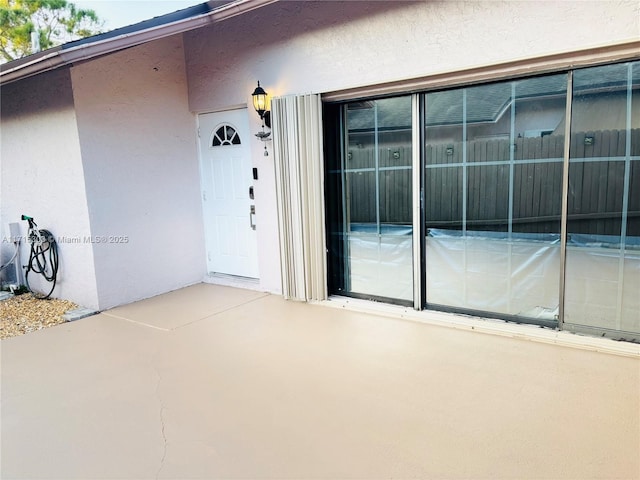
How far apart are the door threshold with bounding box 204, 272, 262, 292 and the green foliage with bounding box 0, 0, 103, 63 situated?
36.1ft

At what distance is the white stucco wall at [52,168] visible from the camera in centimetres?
461

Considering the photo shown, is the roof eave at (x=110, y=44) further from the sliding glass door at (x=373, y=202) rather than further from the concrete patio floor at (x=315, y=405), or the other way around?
the concrete patio floor at (x=315, y=405)

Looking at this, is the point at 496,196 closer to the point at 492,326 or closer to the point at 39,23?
the point at 492,326

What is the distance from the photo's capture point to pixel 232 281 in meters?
5.54

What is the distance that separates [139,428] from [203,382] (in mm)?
565

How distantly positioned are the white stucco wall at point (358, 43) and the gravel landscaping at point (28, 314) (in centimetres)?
225

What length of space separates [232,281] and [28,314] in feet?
7.35

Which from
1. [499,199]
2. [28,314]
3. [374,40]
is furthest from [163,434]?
[374,40]

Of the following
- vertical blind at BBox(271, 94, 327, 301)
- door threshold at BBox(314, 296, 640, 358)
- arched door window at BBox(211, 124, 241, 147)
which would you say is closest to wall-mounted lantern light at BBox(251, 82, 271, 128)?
vertical blind at BBox(271, 94, 327, 301)

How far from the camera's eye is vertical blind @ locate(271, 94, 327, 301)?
4434 mm

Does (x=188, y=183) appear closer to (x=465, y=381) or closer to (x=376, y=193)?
(x=376, y=193)

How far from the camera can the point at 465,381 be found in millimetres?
2873

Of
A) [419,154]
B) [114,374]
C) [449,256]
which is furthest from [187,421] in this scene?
[419,154]

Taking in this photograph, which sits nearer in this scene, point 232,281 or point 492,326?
point 492,326
